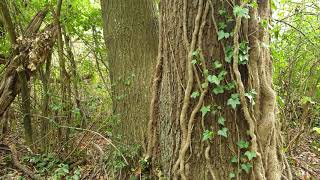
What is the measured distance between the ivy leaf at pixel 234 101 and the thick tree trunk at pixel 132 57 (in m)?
1.06

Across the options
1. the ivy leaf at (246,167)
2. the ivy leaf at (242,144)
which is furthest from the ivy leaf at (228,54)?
the ivy leaf at (246,167)

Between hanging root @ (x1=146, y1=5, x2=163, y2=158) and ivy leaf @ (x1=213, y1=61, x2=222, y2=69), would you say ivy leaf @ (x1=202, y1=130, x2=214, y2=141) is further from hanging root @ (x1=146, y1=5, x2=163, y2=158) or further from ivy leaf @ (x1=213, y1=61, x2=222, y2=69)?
hanging root @ (x1=146, y1=5, x2=163, y2=158)

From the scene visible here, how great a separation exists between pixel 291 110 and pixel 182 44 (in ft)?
11.0

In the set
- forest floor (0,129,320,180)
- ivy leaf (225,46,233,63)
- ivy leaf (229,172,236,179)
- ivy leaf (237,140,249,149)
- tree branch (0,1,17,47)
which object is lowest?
forest floor (0,129,320,180)

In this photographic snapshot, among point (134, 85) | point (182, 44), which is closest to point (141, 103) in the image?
point (134, 85)

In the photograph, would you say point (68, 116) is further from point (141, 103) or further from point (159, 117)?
point (159, 117)

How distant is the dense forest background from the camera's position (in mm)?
2992

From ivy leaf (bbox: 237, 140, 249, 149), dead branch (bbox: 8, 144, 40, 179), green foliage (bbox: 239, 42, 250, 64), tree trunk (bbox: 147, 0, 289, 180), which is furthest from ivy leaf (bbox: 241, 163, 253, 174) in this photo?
dead branch (bbox: 8, 144, 40, 179)

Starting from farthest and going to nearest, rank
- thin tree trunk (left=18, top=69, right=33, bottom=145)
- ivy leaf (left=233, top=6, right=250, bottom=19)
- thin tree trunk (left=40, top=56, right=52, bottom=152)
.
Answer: thin tree trunk (left=40, top=56, right=52, bottom=152) < thin tree trunk (left=18, top=69, right=33, bottom=145) < ivy leaf (left=233, top=6, right=250, bottom=19)

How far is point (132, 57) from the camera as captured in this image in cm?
381

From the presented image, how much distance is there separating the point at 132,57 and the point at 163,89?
0.62m

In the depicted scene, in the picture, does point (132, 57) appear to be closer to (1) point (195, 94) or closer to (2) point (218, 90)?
(1) point (195, 94)

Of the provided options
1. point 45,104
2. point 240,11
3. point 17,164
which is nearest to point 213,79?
point 240,11

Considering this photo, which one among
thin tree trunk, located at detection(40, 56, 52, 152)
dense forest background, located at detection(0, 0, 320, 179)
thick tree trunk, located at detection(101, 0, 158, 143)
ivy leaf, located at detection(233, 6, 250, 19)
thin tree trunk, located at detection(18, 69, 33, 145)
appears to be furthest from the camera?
thin tree trunk, located at detection(40, 56, 52, 152)
